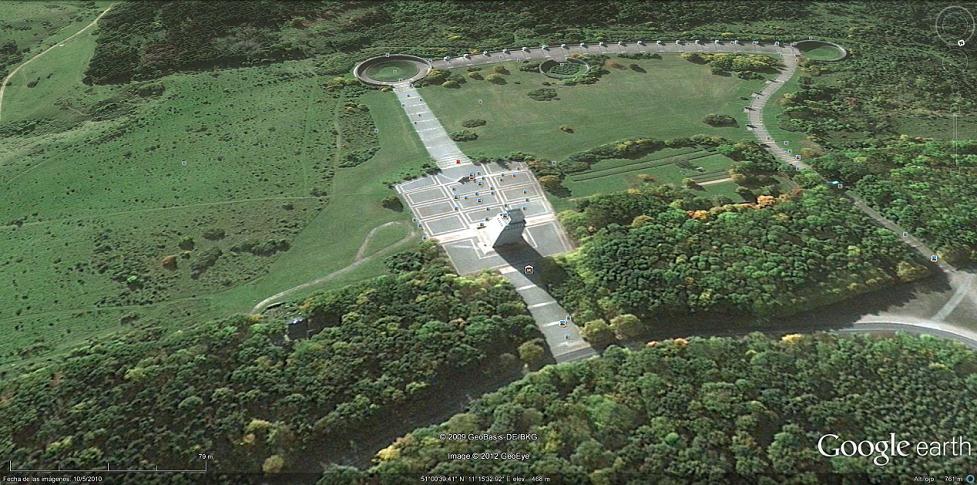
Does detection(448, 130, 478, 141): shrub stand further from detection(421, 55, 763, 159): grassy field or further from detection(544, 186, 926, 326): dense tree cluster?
detection(544, 186, 926, 326): dense tree cluster

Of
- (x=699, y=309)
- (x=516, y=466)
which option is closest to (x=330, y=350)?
(x=516, y=466)

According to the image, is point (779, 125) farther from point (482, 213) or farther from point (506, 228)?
point (506, 228)

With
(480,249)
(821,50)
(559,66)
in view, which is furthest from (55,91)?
(821,50)

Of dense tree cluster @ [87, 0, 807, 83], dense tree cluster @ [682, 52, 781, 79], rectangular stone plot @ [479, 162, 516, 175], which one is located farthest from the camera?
dense tree cluster @ [87, 0, 807, 83]

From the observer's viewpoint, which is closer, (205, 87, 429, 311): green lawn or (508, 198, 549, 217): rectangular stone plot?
(205, 87, 429, 311): green lawn

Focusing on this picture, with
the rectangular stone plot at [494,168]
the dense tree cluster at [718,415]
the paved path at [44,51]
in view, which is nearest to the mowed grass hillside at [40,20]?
the paved path at [44,51]

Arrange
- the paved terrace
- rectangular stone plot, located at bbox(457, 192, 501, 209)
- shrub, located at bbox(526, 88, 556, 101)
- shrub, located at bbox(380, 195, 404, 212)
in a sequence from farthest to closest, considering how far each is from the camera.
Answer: shrub, located at bbox(526, 88, 556, 101), rectangular stone plot, located at bbox(457, 192, 501, 209), shrub, located at bbox(380, 195, 404, 212), the paved terrace

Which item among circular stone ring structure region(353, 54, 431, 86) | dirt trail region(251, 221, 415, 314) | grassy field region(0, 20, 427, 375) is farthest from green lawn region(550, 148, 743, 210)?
circular stone ring structure region(353, 54, 431, 86)

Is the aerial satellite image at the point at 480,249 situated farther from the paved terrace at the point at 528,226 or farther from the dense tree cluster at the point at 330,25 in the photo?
the dense tree cluster at the point at 330,25
